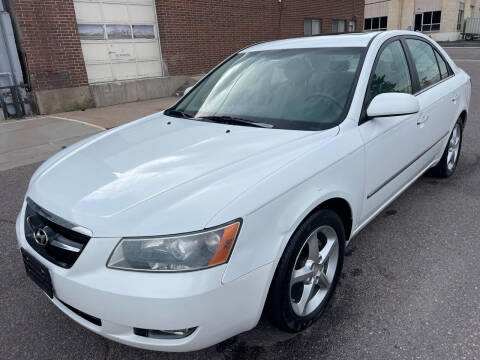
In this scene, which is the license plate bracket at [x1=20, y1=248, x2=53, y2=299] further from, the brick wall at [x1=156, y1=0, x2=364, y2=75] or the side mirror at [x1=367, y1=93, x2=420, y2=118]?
the brick wall at [x1=156, y1=0, x2=364, y2=75]

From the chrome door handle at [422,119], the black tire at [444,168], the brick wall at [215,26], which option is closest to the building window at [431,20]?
the brick wall at [215,26]

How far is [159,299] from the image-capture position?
1.66 m

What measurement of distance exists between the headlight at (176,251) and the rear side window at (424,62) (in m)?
2.69

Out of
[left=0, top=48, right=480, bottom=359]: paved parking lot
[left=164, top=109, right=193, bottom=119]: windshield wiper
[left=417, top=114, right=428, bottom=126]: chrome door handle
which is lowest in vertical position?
[left=0, top=48, right=480, bottom=359]: paved parking lot

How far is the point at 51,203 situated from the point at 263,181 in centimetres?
111

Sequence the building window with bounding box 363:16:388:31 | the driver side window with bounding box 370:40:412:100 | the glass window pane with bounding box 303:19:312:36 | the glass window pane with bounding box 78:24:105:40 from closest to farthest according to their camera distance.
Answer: the driver side window with bounding box 370:40:412:100 → the glass window pane with bounding box 78:24:105:40 → the glass window pane with bounding box 303:19:312:36 → the building window with bounding box 363:16:388:31

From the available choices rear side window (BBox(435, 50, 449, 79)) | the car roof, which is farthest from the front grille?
rear side window (BBox(435, 50, 449, 79))

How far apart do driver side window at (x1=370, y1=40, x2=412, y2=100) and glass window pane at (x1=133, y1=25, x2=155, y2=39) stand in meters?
9.46

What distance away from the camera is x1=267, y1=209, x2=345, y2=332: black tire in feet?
6.49

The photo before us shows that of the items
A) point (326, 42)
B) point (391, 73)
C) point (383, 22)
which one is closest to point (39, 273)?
point (326, 42)

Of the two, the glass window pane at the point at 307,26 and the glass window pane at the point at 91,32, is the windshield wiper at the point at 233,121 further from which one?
the glass window pane at the point at 307,26

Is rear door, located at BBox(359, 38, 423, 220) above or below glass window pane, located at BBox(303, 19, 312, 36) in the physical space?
below

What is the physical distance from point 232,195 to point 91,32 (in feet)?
32.7

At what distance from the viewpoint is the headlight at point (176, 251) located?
1.71 metres
